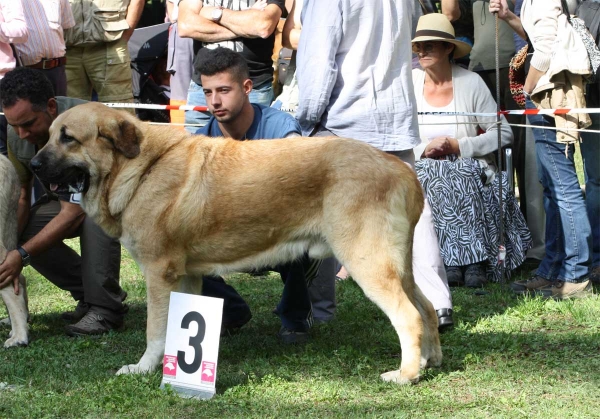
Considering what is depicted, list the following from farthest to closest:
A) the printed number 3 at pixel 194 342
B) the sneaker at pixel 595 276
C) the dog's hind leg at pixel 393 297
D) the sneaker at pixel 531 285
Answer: the sneaker at pixel 595 276 < the sneaker at pixel 531 285 < the dog's hind leg at pixel 393 297 < the printed number 3 at pixel 194 342

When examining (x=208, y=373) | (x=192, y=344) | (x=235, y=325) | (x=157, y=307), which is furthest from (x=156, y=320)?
(x=235, y=325)

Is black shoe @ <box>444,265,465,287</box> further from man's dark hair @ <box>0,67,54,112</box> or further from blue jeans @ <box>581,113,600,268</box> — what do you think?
man's dark hair @ <box>0,67,54,112</box>

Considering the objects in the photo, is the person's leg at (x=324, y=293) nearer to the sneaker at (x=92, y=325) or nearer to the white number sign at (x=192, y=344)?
the sneaker at (x=92, y=325)

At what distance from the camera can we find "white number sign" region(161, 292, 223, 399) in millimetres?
4090

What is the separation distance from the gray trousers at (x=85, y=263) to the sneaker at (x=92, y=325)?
1.6 inches

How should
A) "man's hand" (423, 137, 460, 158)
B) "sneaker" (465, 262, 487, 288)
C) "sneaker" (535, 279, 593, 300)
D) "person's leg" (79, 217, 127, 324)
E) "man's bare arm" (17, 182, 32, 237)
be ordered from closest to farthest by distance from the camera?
"person's leg" (79, 217, 127, 324)
"man's bare arm" (17, 182, 32, 237)
"sneaker" (535, 279, 593, 300)
"sneaker" (465, 262, 487, 288)
"man's hand" (423, 137, 460, 158)

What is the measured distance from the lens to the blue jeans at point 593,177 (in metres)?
6.27

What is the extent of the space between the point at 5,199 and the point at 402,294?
252 centimetres

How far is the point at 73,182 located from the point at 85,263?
1202mm

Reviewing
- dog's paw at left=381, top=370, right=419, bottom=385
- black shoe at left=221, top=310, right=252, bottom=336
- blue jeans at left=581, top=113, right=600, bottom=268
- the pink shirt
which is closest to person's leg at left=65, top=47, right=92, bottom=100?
the pink shirt

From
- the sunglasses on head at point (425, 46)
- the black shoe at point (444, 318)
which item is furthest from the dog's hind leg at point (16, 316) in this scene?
the sunglasses on head at point (425, 46)

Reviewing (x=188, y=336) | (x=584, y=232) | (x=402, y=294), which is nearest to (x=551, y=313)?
(x=584, y=232)

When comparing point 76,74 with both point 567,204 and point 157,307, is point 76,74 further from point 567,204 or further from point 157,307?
point 567,204

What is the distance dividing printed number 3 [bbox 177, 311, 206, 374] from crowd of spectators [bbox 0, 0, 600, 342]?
1.15 metres
